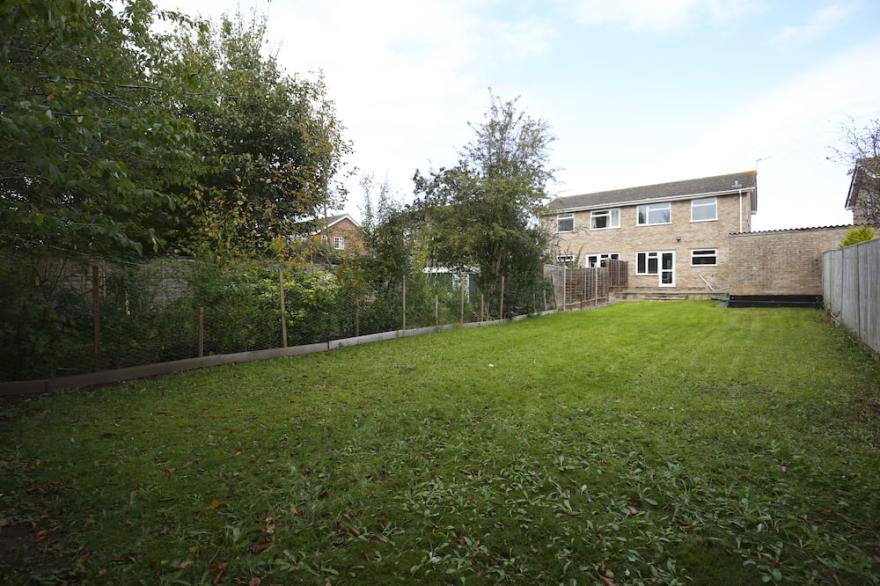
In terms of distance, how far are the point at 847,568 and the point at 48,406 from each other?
7.50 metres

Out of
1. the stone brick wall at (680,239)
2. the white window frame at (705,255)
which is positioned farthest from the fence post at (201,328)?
the white window frame at (705,255)

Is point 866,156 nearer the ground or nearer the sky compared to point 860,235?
nearer the sky

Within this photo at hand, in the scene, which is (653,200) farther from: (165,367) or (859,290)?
(165,367)

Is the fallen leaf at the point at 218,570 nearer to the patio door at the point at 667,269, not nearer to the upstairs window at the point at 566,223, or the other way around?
the patio door at the point at 667,269

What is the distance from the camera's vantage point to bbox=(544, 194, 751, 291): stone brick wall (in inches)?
888

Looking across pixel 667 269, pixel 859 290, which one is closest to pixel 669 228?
pixel 667 269

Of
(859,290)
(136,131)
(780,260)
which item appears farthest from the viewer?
(780,260)

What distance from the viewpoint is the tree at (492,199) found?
14031 mm

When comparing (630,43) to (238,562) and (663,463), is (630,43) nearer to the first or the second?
(663,463)

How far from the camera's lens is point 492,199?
13.8 metres

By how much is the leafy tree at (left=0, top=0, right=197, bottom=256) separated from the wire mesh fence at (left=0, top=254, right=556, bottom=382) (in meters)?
0.53

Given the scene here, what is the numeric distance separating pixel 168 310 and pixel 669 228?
81.8ft

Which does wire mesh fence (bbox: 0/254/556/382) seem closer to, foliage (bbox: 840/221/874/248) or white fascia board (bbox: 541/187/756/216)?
white fascia board (bbox: 541/187/756/216)

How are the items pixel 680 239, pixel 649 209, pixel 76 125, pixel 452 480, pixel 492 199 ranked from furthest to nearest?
pixel 649 209 → pixel 680 239 → pixel 492 199 → pixel 452 480 → pixel 76 125
